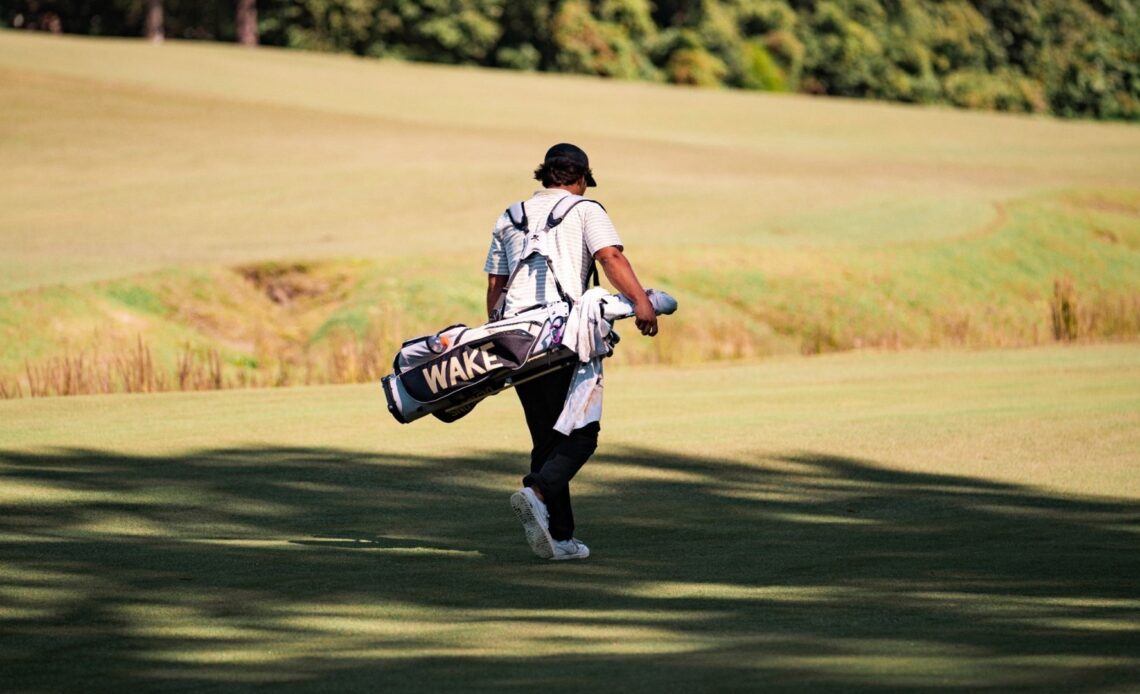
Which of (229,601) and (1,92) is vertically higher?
(1,92)

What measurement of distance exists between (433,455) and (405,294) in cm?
1102

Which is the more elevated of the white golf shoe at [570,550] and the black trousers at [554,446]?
the black trousers at [554,446]

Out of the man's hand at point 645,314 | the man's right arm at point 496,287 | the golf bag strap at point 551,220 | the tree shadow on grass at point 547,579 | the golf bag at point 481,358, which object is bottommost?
the tree shadow on grass at point 547,579

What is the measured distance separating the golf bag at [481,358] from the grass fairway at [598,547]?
30.2 inches

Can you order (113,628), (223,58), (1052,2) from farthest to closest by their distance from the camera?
(1052,2) → (223,58) → (113,628)

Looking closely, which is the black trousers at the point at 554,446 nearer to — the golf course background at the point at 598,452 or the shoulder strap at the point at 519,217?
the golf course background at the point at 598,452

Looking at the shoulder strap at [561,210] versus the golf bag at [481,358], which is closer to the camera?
the golf bag at [481,358]

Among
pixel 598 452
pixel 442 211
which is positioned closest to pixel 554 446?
pixel 598 452

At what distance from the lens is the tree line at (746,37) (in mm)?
76938

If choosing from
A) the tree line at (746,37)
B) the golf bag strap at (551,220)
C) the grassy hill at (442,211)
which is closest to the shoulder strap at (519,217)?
Result: the golf bag strap at (551,220)

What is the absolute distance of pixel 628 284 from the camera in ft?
27.7

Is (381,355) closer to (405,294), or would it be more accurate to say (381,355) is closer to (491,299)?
(405,294)

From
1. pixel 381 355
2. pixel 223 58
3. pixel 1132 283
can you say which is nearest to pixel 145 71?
pixel 223 58

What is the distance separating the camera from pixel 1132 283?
30.2 meters
